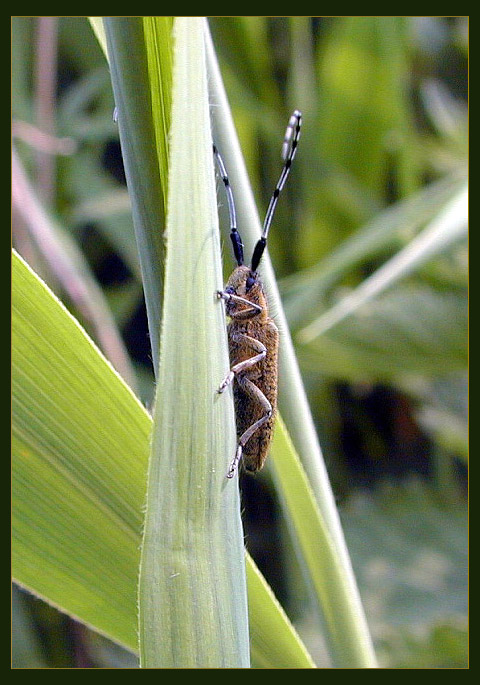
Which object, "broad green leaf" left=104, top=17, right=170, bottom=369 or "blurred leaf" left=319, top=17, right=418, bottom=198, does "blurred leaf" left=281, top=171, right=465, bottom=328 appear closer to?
"blurred leaf" left=319, top=17, right=418, bottom=198

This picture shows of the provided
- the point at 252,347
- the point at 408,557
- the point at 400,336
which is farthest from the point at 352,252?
the point at 408,557

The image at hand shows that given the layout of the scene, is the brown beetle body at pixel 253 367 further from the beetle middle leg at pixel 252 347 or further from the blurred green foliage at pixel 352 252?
the blurred green foliage at pixel 352 252

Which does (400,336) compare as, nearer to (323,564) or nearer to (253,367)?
(253,367)

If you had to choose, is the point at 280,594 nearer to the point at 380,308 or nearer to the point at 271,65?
the point at 380,308

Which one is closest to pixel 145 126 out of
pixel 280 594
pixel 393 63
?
pixel 280 594

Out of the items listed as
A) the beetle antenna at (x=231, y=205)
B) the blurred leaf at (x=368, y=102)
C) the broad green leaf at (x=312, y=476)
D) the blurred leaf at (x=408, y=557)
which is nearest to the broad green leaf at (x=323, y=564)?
the broad green leaf at (x=312, y=476)
